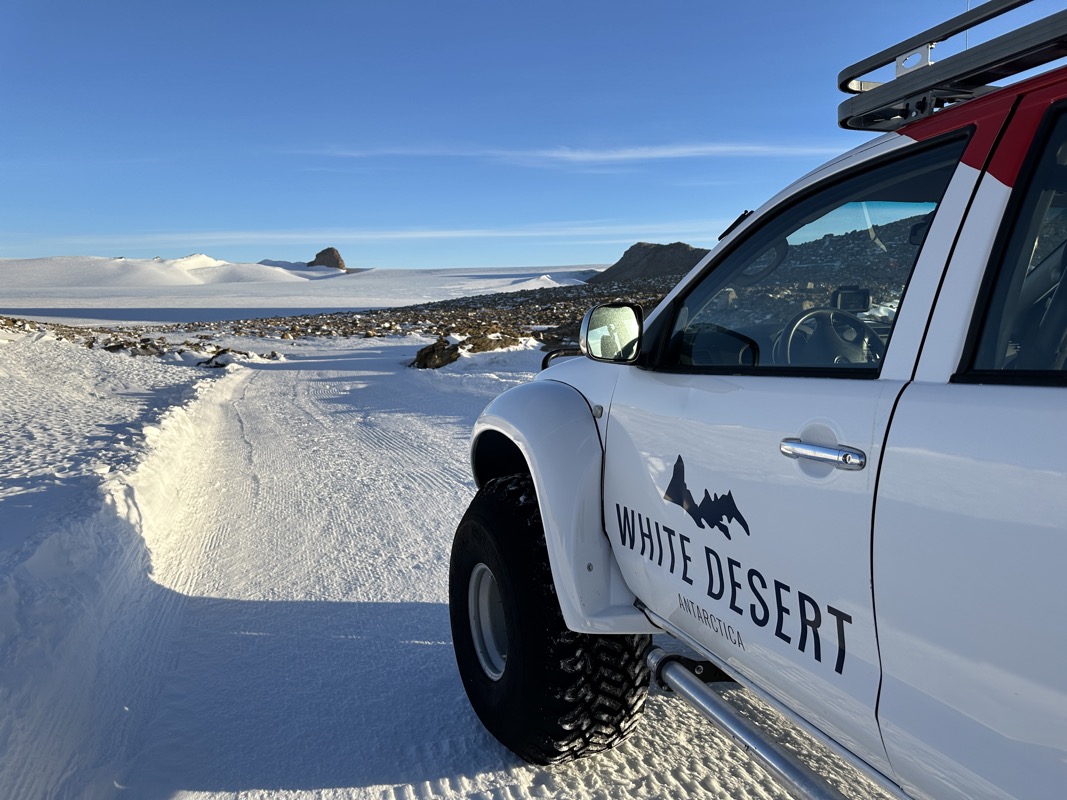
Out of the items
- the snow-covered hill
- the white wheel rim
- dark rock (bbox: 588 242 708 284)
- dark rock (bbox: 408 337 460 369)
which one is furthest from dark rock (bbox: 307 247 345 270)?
the white wheel rim

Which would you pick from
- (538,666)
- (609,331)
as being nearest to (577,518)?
(538,666)

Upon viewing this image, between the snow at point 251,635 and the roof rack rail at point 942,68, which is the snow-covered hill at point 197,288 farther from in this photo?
the roof rack rail at point 942,68

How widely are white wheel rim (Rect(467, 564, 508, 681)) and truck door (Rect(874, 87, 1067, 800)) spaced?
1.75 meters

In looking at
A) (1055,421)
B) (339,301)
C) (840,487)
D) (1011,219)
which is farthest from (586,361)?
(339,301)

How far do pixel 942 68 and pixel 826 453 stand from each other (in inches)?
34.3

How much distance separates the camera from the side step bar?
186 centimetres

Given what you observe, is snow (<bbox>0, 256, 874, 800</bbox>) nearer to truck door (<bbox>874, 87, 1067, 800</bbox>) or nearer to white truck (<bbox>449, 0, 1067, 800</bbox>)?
white truck (<bbox>449, 0, 1067, 800</bbox>)

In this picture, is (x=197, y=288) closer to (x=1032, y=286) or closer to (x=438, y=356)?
(x=438, y=356)

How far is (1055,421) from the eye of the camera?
4.00 ft

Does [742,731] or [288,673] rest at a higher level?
[742,731]

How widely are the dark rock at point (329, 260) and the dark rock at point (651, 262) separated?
71.1 metres

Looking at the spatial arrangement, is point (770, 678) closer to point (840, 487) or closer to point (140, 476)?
point (840, 487)

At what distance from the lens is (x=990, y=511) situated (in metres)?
1.26

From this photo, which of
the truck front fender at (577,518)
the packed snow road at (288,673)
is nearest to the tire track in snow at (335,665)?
the packed snow road at (288,673)
